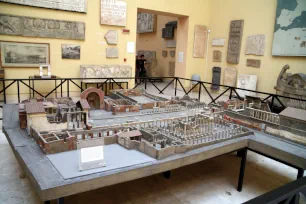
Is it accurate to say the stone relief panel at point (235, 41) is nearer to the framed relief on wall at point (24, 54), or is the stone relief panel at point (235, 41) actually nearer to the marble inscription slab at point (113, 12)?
the marble inscription slab at point (113, 12)

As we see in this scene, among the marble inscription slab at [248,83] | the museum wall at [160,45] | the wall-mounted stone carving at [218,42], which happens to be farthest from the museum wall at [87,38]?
the marble inscription slab at [248,83]

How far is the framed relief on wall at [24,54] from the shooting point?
7.64m

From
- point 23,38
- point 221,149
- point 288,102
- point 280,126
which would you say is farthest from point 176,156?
point 23,38

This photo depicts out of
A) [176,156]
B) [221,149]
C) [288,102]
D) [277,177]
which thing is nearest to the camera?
[176,156]

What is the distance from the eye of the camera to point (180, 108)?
4.85 meters

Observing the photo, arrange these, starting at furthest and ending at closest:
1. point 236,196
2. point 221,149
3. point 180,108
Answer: point 180,108, point 236,196, point 221,149

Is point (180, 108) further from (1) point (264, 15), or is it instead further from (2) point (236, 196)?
(1) point (264, 15)

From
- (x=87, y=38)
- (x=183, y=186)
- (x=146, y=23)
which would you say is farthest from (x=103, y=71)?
(x=146, y=23)

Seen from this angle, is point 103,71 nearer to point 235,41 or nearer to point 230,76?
point 230,76

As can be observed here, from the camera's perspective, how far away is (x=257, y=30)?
31.7 feet

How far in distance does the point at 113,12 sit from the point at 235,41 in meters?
4.93

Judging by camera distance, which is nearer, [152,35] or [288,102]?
[288,102]

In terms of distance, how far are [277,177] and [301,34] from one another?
5928 millimetres

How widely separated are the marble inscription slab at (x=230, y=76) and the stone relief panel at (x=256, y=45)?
0.93 meters
